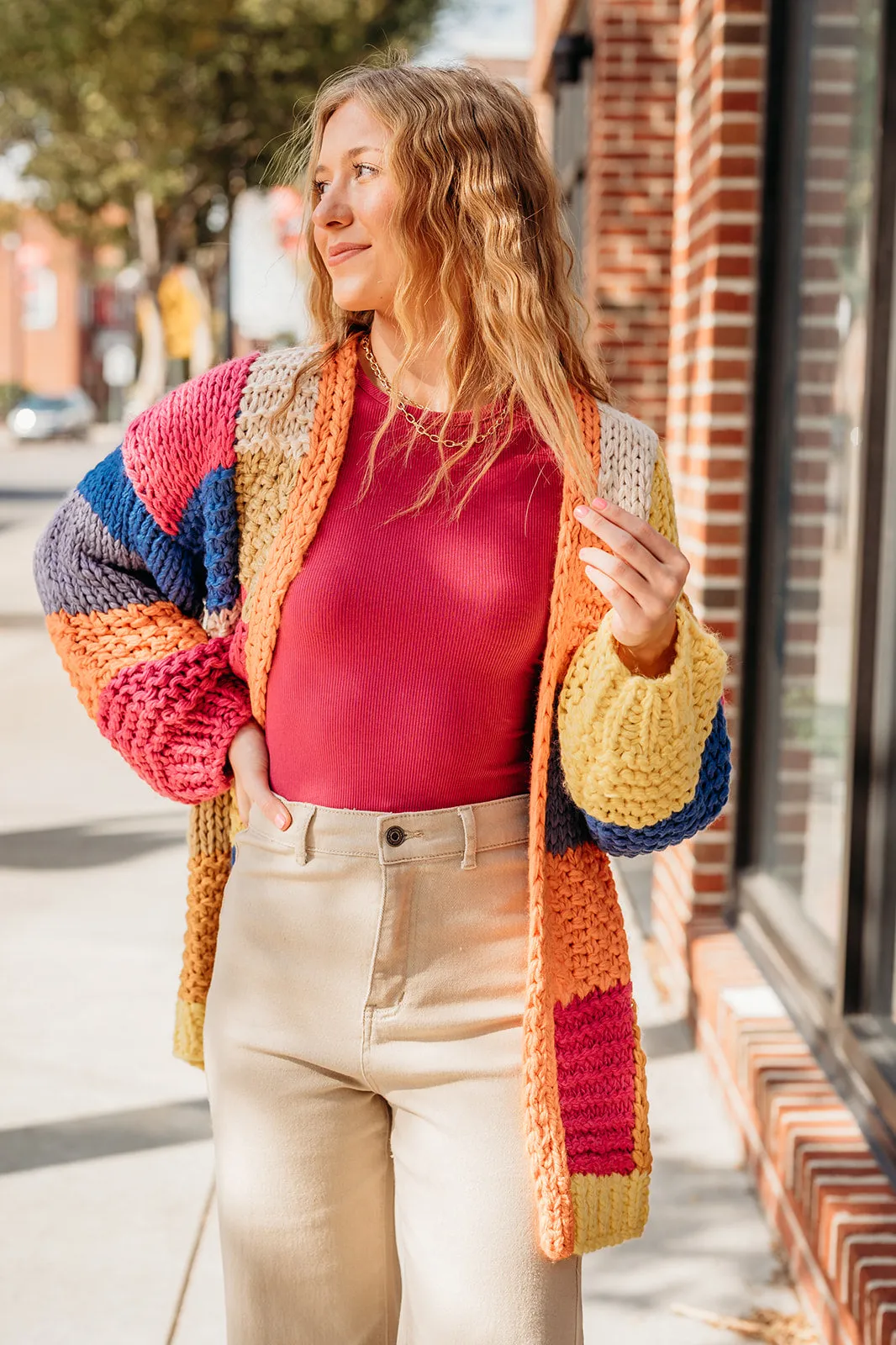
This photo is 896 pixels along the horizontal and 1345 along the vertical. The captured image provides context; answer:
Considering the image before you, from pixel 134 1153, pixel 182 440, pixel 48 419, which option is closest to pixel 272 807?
pixel 182 440

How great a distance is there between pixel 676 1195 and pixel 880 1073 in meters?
0.65

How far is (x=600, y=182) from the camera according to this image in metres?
7.83

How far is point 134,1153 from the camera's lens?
3.97 meters

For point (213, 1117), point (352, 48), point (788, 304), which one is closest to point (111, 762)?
point (788, 304)

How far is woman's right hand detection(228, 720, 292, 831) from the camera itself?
2.03 meters

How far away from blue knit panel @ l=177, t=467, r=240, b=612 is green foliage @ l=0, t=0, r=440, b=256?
14.0 meters

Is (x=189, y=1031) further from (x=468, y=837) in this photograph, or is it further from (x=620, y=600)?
(x=620, y=600)

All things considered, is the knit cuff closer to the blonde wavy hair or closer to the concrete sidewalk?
the blonde wavy hair

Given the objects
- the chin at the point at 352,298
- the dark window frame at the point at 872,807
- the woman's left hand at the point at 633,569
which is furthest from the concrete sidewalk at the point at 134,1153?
the chin at the point at 352,298

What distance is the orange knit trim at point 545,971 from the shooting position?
200 centimetres

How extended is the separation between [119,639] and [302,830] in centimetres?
42

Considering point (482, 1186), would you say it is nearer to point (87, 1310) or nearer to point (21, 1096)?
point (87, 1310)

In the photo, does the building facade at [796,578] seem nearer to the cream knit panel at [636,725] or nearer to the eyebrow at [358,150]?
the cream knit panel at [636,725]

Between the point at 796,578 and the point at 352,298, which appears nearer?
the point at 352,298
